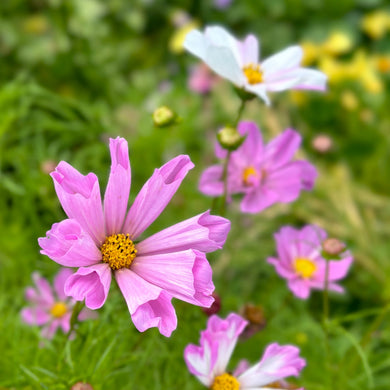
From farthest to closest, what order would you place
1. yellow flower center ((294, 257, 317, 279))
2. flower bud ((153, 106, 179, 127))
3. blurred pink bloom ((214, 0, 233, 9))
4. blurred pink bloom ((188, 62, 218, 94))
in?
blurred pink bloom ((214, 0, 233, 9)) < blurred pink bloom ((188, 62, 218, 94)) < yellow flower center ((294, 257, 317, 279)) < flower bud ((153, 106, 179, 127))

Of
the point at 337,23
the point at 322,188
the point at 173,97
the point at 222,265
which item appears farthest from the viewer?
the point at 337,23

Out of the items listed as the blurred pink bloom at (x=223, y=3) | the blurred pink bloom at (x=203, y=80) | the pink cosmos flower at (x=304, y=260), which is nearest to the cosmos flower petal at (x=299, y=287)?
the pink cosmos flower at (x=304, y=260)

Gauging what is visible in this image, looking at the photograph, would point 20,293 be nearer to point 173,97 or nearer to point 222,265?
point 222,265

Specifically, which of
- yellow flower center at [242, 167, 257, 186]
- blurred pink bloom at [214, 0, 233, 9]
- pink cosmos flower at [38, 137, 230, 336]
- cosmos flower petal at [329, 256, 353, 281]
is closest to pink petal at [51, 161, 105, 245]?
pink cosmos flower at [38, 137, 230, 336]

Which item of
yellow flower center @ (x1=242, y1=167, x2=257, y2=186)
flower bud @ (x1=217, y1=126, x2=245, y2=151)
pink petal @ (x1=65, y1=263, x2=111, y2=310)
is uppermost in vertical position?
flower bud @ (x1=217, y1=126, x2=245, y2=151)

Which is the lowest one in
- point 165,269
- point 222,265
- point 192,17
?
point 222,265

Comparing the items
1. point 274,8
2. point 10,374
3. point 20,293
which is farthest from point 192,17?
point 10,374

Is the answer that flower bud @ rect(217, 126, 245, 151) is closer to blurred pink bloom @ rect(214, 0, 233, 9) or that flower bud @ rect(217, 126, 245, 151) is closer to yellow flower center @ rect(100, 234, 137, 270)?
yellow flower center @ rect(100, 234, 137, 270)
